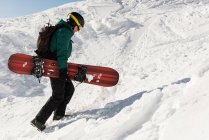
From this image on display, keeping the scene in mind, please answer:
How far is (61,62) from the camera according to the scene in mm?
5945

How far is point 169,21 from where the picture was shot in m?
16.5

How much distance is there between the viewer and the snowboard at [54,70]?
21.1 ft

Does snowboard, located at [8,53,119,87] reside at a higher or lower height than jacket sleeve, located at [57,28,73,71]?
lower

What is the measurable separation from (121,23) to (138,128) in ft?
43.2

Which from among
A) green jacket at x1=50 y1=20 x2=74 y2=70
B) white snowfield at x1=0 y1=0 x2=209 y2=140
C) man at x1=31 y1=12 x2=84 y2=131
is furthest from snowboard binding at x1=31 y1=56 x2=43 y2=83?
white snowfield at x1=0 y1=0 x2=209 y2=140

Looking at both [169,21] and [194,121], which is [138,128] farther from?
[169,21]

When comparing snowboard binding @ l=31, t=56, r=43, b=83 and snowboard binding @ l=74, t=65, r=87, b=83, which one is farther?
snowboard binding @ l=74, t=65, r=87, b=83

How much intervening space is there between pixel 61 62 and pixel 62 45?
0.28m

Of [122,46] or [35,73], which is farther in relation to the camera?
[122,46]

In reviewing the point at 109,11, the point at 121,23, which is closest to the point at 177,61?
the point at 121,23

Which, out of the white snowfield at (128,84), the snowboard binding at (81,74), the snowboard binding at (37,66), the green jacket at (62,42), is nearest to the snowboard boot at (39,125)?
the white snowfield at (128,84)

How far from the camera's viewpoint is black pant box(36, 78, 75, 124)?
6.29 m

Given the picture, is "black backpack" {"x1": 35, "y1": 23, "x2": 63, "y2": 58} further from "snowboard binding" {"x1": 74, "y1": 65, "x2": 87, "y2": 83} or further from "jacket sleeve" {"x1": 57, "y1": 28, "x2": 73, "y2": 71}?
"snowboard binding" {"x1": 74, "y1": 65, "x2": 87, "y2": 83}

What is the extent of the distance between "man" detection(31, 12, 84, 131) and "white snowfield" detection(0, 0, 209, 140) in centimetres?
26
